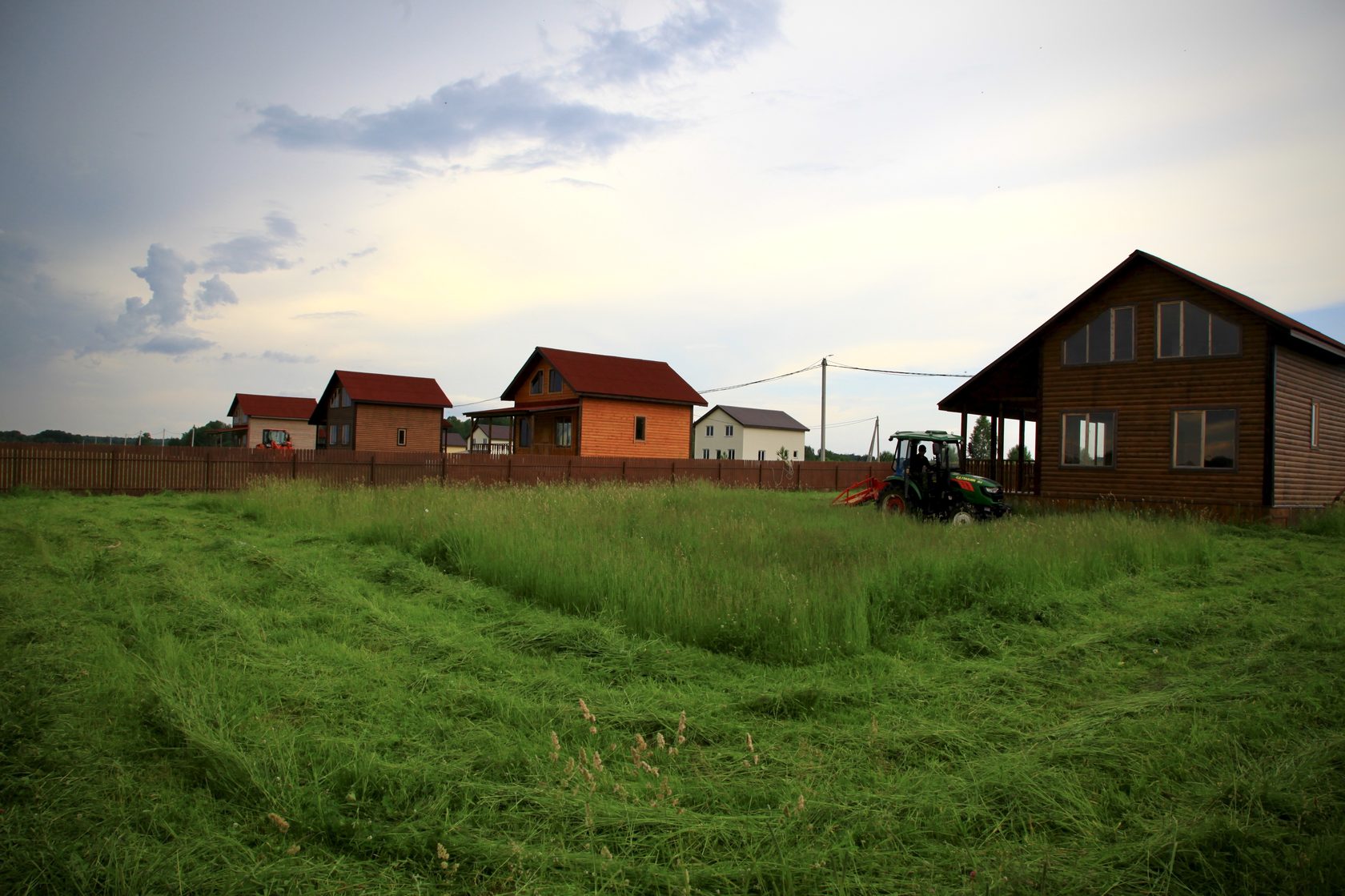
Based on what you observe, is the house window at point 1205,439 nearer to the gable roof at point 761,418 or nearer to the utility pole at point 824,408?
the utility pole at point 824,408

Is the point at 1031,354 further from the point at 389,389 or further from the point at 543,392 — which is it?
the point at 389,389

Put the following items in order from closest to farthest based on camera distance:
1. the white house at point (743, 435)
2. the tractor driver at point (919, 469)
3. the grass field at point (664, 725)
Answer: the grass field at point (664, 725)
the tractor driver at point (919, 469)
the white house at point (743, 435)

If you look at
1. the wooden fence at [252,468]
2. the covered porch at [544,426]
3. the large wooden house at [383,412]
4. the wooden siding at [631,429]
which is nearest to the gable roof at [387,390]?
the large wooden house at [383,412]

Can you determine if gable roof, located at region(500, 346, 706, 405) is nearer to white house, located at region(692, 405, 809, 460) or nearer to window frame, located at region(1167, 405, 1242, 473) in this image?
window frame, located at region(1167, 405, 1242, 473)

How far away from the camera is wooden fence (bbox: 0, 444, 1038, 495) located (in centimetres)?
1967

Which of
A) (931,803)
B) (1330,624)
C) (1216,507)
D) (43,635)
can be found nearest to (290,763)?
(931,803)

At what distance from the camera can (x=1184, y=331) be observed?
1895cm

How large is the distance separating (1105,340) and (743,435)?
165 ft

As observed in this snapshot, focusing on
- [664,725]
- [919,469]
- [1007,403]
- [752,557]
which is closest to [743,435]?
[1007,403]

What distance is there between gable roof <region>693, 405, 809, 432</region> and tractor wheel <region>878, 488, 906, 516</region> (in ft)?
173

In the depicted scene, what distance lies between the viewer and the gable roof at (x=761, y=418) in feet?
233

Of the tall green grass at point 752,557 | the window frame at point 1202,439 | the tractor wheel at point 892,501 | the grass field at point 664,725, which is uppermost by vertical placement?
the window frame at point 1202,439

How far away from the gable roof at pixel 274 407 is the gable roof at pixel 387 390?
14.9m

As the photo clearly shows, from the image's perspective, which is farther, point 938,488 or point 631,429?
point 631,429
